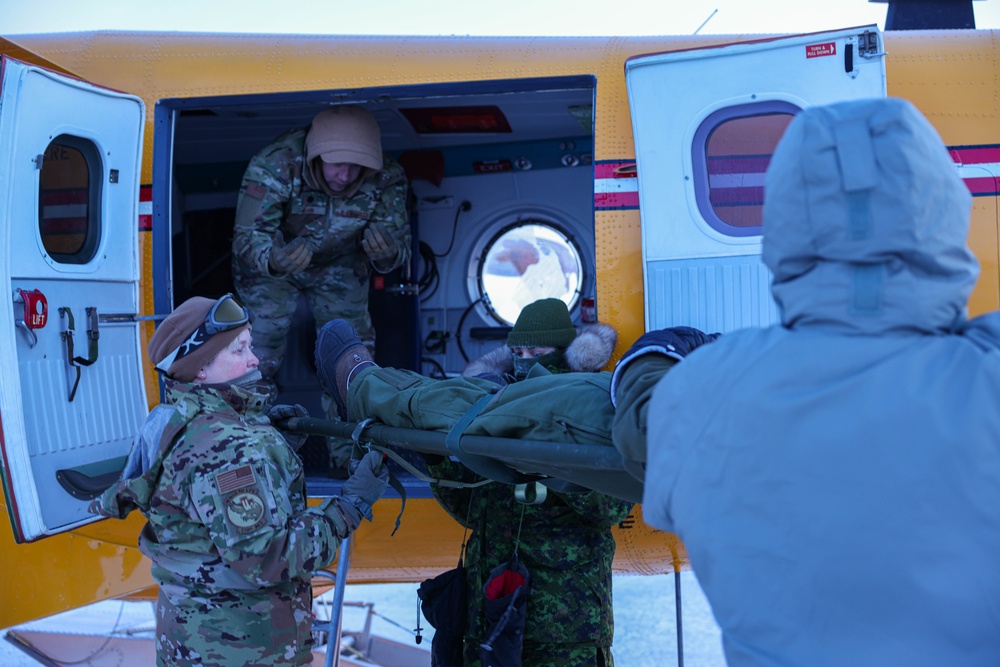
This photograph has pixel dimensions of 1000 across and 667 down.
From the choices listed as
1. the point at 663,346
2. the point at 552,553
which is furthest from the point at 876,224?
the point at 552,553

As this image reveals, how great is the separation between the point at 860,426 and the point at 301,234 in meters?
4.10

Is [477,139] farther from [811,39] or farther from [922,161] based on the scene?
[922,161]

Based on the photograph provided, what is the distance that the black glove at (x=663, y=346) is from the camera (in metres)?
1.90

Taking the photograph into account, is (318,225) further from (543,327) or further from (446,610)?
(446,610)

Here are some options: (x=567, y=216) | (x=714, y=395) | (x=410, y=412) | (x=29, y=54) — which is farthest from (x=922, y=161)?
(x=567, y=216)

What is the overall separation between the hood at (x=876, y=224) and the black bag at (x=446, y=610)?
6.73 feet

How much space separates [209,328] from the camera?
Answer: 2646 millimetres

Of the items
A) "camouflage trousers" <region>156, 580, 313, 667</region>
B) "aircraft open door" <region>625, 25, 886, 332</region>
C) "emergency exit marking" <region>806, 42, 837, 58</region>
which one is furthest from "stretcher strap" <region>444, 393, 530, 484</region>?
"emergency exit marking" <region>806, 42, 837, 58</region>

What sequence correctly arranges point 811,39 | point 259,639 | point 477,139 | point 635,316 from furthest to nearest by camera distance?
point 477,139, point 635,316, point 811,39, point 259,639

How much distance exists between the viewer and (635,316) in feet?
11.8

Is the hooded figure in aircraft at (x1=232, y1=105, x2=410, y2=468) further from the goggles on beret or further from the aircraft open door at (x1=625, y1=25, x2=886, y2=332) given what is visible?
the goggles on beret

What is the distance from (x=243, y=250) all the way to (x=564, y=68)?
6.42ft

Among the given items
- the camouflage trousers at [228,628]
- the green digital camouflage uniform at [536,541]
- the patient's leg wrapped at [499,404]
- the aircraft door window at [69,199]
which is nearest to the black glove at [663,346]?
the patient's leg wrapped at [499,404]

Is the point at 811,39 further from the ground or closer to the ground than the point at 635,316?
A: further from the ground
